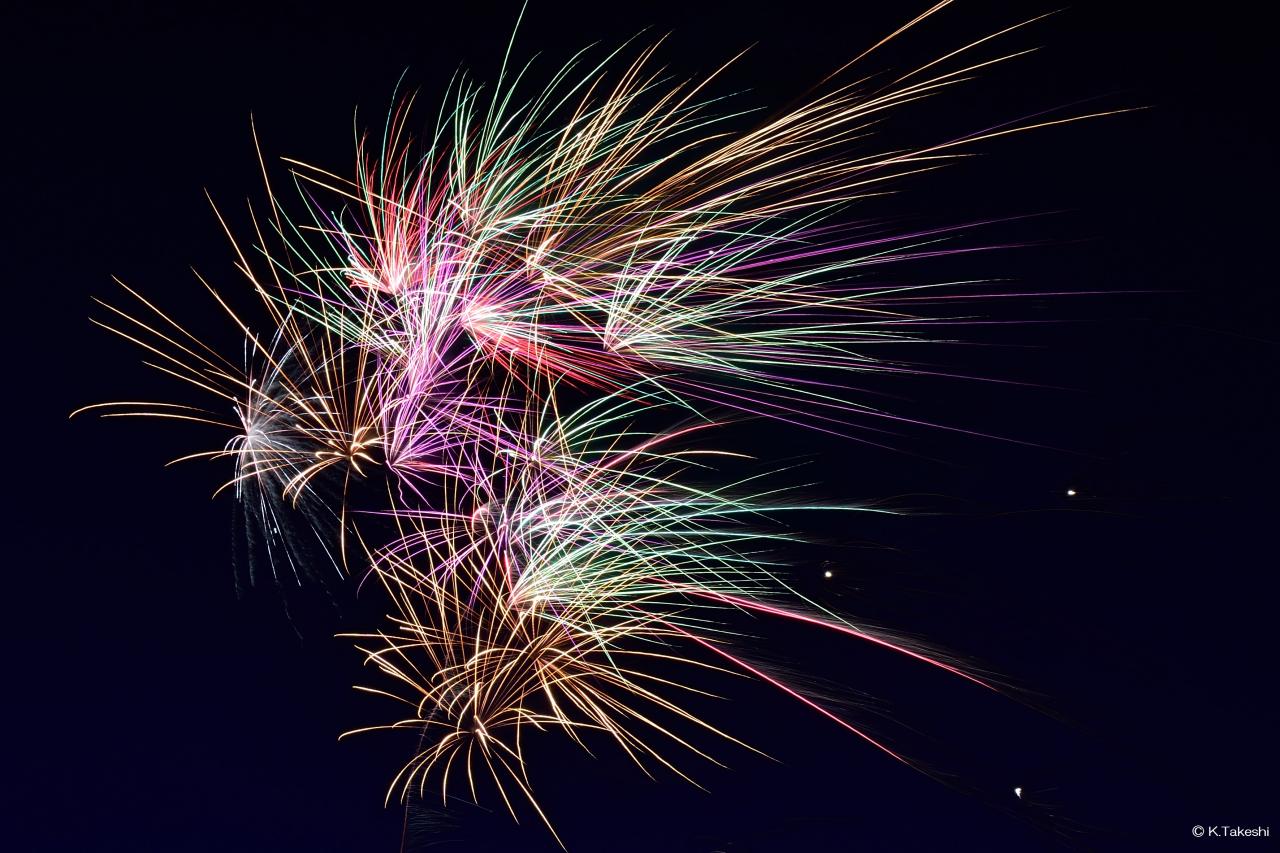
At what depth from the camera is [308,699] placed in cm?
176

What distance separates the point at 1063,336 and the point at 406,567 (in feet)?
6.33

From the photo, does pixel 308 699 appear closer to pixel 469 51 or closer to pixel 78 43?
pixel 469 51

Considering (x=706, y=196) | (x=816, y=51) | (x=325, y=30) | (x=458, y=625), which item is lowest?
(x=458, y=625)

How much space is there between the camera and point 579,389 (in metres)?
1.64

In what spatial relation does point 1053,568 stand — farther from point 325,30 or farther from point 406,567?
point 325,30

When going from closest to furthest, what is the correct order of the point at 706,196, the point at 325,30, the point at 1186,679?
the point at 706,196 → the point at 1186,679 → the point at 325,30

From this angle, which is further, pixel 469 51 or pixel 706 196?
pixel 469 51

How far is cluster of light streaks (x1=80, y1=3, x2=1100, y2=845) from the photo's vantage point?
158cm

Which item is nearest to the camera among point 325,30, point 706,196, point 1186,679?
point 706,196

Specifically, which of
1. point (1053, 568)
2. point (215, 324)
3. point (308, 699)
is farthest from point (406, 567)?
point (1053, 568)

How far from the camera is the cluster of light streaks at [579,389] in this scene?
5.19 ft

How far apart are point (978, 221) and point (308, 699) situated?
2327mm

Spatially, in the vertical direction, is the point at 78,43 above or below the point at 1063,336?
below

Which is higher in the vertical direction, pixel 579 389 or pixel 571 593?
pixel 579 389
